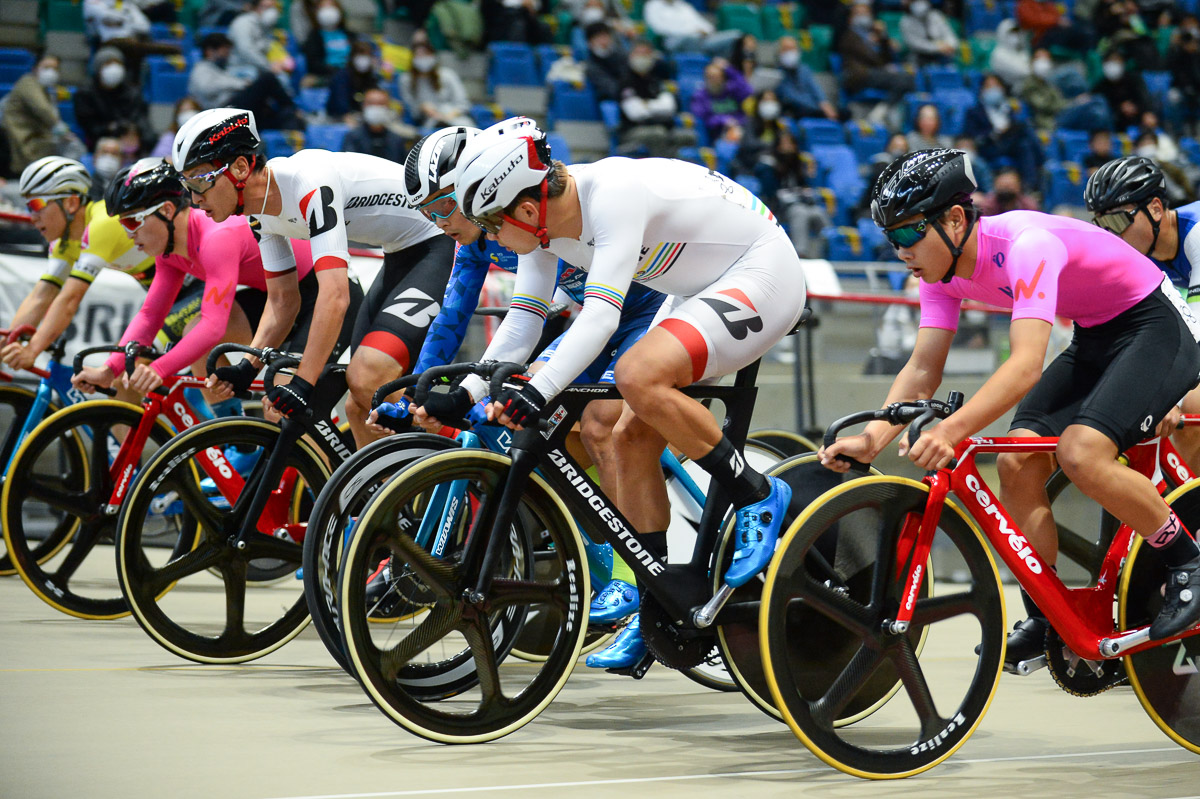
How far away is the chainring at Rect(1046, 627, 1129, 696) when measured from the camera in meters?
3.91

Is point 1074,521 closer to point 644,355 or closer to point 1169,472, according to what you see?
point 1169,472

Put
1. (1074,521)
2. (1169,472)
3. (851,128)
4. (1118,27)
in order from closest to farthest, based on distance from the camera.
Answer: (1169,472) → (1074,521) → (851,128) → (1118,27)

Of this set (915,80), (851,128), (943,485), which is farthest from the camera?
(915,80)

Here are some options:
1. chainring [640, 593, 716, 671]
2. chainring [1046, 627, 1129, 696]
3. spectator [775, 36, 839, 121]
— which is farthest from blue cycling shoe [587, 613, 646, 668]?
Answer: spectator [775, 36, 839, 121]

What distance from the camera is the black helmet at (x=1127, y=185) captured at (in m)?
5.13

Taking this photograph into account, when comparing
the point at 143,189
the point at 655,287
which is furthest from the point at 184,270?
the point at 655,287

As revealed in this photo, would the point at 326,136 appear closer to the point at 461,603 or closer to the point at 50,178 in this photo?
the point at 50,178

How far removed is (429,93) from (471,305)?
829cm

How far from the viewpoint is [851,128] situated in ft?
49.8

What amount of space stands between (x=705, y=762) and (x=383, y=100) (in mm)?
8867

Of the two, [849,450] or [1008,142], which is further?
[1008,142]

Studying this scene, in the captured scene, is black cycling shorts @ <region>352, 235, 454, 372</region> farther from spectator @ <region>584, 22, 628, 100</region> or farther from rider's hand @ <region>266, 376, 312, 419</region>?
spectator @ <region>584, 22, 628, 100</region>

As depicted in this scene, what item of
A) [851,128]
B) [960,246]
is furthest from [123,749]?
[851,128]

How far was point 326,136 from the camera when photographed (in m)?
12.1
